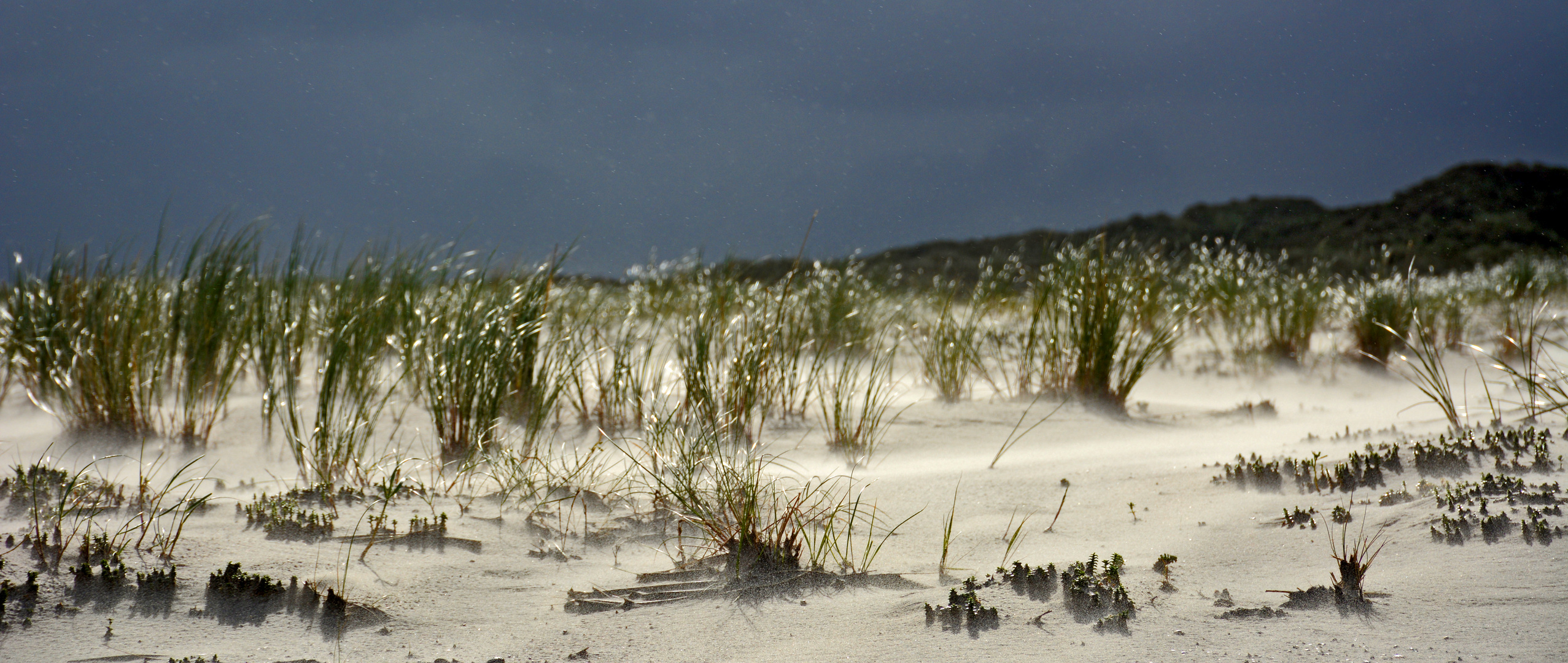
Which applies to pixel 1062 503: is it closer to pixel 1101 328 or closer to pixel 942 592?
pixel 942 592

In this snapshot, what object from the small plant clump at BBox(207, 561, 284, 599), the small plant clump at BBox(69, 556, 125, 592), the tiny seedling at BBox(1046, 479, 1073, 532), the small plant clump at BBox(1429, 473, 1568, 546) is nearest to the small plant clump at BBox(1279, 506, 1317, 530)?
the small plant clump at BBox(1429, 473, 1568, 546)

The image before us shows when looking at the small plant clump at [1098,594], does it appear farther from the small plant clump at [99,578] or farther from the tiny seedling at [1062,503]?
the small plant clump at [99,578]

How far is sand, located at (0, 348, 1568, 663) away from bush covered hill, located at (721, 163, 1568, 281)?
17.7m

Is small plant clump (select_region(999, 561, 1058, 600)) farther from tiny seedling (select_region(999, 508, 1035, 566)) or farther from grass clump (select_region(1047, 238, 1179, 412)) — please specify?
grass clump (select_region(1047, 238, 1179, 412))

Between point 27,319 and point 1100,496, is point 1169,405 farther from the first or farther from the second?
point 27,319

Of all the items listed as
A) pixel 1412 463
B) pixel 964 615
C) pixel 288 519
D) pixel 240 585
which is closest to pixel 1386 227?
pixel 1412 463

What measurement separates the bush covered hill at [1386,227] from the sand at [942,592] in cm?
1765

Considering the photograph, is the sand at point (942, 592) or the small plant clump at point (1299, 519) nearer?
the sand at point (942, 592)

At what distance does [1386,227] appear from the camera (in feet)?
84.8

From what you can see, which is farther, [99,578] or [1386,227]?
[1386,227]

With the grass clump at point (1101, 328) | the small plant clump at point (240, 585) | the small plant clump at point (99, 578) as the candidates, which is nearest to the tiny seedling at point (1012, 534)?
the small plant clump at point (240, 585)

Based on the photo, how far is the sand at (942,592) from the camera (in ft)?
6.11

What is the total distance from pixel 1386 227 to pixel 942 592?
29.8m

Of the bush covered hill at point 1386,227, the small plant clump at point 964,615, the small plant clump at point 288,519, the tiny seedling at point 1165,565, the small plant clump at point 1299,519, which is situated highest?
the bush covered hill at point 1386,227
